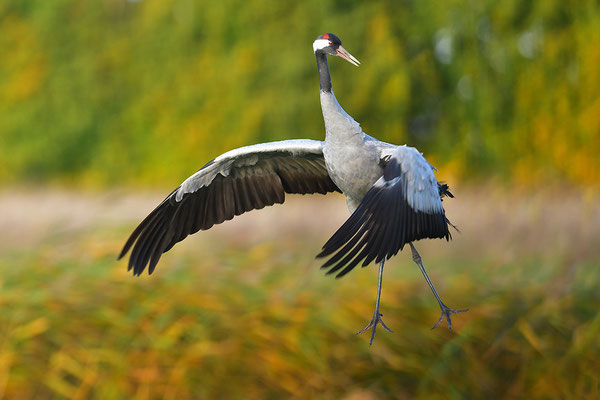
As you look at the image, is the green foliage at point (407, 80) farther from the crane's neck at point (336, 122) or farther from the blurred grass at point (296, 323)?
the crane's neck at point (336, 122)

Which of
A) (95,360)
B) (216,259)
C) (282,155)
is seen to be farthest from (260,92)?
(282,155)

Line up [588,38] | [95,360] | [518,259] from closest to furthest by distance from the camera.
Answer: [95,360] → [518,259] → [588,38]

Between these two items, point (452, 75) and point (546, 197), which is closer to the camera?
point (546, 197)

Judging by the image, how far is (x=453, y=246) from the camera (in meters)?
7.88

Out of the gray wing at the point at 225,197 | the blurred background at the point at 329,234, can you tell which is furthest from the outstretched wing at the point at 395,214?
the blurred background at the point at 329,234

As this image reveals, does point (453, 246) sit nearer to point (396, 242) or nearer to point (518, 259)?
point (518, 259)

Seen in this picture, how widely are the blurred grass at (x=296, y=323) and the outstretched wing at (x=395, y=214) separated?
2933 millimetres

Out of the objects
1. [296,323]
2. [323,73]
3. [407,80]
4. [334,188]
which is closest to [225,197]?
[334,188]

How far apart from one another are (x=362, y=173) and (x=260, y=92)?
10053 mm

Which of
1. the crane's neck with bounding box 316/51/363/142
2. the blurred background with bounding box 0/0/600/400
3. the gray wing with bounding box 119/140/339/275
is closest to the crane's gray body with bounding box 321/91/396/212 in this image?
the crane's neck with bounding box 316/51/363/142

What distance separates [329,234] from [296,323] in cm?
213

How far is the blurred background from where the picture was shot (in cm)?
631

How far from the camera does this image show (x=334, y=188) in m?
4.86

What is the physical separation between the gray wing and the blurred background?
1.74 metres
